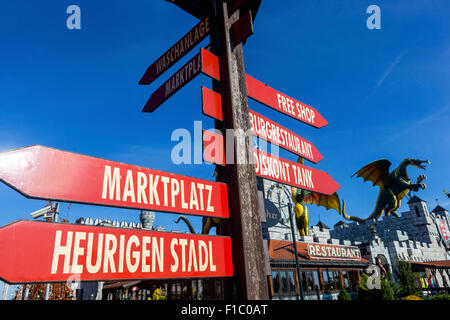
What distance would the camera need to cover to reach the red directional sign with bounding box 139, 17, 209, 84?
Answer: 13.9ft

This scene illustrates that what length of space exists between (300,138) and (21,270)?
13.1 feet

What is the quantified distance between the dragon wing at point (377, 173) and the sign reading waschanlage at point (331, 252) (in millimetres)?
12898

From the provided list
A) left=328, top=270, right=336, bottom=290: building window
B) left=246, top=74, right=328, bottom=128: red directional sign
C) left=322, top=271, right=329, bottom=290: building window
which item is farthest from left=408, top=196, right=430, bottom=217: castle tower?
left=246, top=74, right=328, bottom=128: red directional sign

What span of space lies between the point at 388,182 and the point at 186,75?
35.6 meters

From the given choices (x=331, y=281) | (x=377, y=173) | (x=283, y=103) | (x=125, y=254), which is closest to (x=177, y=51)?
(x=283, y=103)

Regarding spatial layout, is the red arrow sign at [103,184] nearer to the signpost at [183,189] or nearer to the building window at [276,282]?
the signpost at [183,189]

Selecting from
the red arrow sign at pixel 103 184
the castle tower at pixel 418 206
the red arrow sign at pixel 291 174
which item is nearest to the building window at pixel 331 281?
the red arrow sign at pixel 291 174

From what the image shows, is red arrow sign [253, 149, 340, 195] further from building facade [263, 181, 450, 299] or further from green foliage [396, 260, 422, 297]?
green foliage [396, 260, 422, 297]

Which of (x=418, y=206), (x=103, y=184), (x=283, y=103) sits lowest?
(x=103, y=184)

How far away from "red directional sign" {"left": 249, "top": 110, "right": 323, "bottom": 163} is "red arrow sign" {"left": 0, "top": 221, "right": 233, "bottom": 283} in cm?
179

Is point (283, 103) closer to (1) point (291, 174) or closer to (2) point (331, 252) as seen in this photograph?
(1) point (291, 174)

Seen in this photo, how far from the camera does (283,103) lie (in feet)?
15.5
